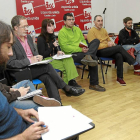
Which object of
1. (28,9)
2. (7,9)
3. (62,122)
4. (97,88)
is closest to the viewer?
(62,122)

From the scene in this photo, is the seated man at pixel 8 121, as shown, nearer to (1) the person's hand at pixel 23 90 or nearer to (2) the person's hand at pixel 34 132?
(2) the person's hand at pixel 34 132

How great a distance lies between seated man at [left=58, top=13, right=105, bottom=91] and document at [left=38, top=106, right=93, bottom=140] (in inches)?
77.4

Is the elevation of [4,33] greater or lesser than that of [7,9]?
lesser

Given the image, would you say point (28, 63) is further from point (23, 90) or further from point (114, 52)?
point (114, 52)

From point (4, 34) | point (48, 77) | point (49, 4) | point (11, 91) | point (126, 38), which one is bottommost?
point (48, 77)

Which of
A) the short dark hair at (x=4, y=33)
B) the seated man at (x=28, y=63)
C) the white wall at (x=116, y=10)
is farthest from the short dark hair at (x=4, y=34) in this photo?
the white wall at (x=116, y=10)

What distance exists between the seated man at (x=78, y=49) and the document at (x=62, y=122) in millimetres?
1967

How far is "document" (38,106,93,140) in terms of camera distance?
33.1 inches

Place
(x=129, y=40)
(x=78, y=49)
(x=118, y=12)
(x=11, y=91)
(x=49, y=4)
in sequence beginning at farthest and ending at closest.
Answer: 1. (x=118, y=12)
2. (x=49, y=4)
3. (x=129, y=40)
4. (x=78, y=49)
5. (x=11, y=91)

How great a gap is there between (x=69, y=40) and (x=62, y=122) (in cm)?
248

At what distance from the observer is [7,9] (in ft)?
14.1

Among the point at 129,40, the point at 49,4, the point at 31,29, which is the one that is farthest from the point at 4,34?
the point at 49,4

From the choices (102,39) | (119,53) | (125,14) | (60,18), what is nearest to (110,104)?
(119,53)

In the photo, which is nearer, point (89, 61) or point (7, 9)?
point (89, 61)
